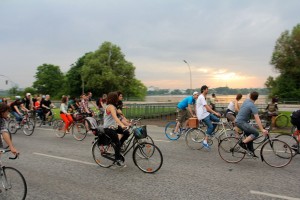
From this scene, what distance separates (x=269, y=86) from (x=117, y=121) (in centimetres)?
5701

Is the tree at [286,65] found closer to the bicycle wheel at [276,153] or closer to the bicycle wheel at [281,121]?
the bicycle wheel at [281,121]

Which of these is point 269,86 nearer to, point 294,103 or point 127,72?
point 294,103

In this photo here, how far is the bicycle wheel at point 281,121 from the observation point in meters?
15.0

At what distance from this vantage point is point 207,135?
9367 mm

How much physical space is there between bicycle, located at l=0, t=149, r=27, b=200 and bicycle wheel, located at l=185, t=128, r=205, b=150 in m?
5.99

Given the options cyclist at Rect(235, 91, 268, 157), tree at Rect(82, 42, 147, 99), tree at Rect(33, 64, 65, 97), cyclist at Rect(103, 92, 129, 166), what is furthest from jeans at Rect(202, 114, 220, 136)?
tree at Rect(33, 64, 65, 97)

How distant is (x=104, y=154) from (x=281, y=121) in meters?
11.1

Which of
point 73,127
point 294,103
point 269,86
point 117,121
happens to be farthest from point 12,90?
point 117,121

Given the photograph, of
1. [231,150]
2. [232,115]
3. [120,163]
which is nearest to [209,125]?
[231,150]

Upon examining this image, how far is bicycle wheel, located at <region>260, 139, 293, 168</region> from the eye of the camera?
23.5ft

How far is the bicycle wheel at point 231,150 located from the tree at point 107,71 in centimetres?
6451

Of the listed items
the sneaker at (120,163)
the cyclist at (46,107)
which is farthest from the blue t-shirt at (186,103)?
the cyclist at (46,107)

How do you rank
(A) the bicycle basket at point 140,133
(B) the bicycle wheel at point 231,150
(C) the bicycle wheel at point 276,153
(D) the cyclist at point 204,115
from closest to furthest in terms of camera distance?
1. (A) the bicycle basket at point 140,133
2. (C) the bicycle wheel at point 276,153
3. (B) the bicycle wheel at point 231,150
4. (D) the cyclist at point 204,115

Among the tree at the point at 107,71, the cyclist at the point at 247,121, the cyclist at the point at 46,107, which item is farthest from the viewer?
the tree at the point at 107,71
